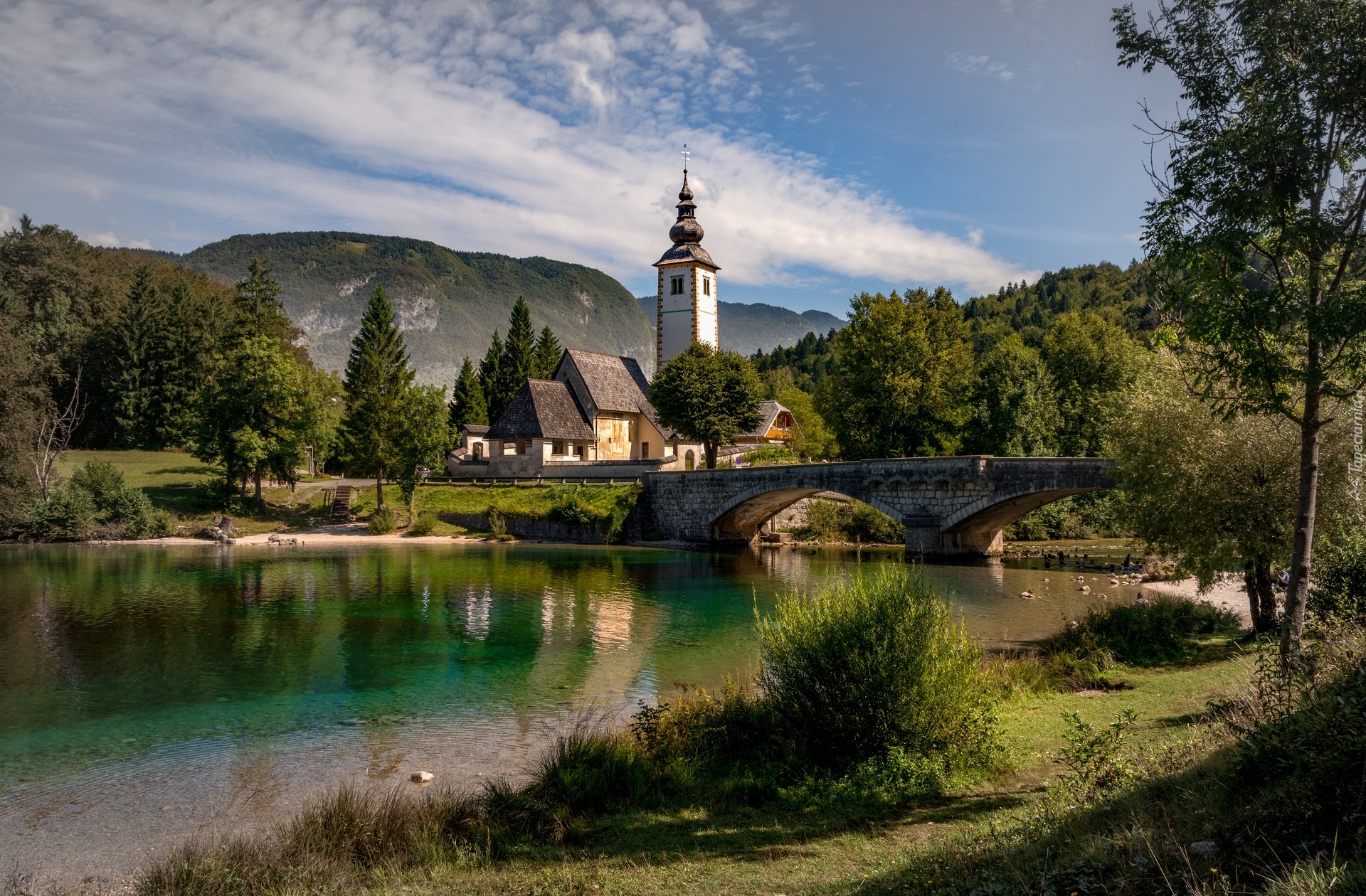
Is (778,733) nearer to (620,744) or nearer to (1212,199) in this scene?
(620,744)

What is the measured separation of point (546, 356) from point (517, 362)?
3.28 metres

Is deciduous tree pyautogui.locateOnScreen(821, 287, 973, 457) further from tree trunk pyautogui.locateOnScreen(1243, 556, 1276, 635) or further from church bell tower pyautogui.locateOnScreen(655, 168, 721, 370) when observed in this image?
tree trunk pyautogui.locateOnScreen(1243, 556, 1276, 635)

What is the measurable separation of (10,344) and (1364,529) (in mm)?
58010

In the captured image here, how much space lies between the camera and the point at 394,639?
20750 mm

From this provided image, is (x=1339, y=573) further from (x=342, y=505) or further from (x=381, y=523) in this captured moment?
(x=342, y=505)

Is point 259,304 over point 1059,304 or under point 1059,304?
under

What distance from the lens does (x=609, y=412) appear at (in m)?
61.8

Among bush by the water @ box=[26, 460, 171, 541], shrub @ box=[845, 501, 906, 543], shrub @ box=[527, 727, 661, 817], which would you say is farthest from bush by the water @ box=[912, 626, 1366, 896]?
bush by the water @ box=[26, 460, 171, 541]

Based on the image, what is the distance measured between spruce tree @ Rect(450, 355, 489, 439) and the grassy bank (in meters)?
65.4

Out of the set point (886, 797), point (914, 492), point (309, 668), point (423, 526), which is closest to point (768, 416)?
point (423, 526)

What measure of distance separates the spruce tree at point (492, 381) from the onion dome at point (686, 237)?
20.4 meters

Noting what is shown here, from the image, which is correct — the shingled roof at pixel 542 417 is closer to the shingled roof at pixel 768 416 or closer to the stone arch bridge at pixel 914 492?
the stone arch bridge at pixel 914 492

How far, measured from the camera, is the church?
56750 mm

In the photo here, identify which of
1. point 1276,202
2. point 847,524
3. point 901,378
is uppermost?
point 901,378
